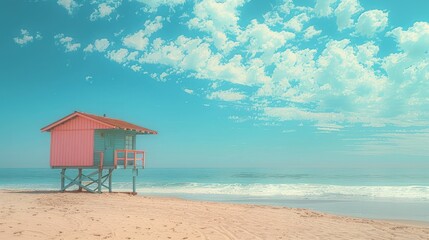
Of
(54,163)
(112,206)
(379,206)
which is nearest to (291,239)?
(112,206)

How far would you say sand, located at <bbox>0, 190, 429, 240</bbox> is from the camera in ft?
34.9

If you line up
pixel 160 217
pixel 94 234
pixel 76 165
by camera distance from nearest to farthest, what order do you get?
pixel 94 234 < pixel 160 217 < pixel 76 165

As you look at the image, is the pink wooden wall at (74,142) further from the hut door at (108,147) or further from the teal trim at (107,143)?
the hut door at (108,147)

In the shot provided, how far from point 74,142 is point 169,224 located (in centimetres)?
1406

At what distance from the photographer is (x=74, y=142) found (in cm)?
2423

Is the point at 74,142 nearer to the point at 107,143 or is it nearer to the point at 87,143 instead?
the point at 87,143

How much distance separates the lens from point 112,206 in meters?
16.8

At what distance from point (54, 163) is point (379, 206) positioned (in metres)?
21.1

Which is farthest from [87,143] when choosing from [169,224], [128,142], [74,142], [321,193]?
[321,193]

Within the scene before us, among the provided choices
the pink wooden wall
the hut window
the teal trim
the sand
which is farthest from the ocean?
the pink wooden wall

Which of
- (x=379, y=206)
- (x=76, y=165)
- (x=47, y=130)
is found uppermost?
(x=47, y=130)

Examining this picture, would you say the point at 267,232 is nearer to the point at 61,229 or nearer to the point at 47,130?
the point at 61,229

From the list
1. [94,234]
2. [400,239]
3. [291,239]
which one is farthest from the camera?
[400,239]

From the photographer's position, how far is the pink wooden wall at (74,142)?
23.8 meters
